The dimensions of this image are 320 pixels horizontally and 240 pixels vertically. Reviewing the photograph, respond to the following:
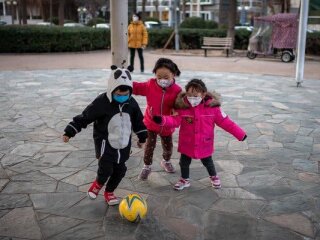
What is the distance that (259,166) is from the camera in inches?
191

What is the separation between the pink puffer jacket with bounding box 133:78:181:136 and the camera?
4.07 m

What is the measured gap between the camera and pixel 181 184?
13.5 feet

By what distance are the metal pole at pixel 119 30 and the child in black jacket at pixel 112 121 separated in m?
2.28

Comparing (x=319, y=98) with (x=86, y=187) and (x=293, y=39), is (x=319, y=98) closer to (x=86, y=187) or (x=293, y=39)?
(x=86, y=187)

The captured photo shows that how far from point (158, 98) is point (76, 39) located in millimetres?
17095

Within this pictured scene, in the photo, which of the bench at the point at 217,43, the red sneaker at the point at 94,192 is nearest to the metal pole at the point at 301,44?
the red sneaker at the point at 94,192

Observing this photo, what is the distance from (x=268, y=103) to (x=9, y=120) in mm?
4853

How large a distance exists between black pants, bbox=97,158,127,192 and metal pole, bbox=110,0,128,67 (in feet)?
7.99

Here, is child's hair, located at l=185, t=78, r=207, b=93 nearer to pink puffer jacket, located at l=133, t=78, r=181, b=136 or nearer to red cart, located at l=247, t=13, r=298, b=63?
pink puffer jacket, located at l=133, t=78, r=181, b=136

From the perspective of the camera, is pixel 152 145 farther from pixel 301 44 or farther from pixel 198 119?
pixel 301 44

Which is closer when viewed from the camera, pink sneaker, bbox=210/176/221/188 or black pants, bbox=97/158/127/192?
black pants, bbox=97/158/127/192

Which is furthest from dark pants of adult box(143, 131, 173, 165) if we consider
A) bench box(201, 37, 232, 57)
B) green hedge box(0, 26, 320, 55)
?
green hedge box(0, 26, 320, 55)

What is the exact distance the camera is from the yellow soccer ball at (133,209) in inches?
132

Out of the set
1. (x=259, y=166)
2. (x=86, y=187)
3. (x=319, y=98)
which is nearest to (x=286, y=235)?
(x=259, y=166)
